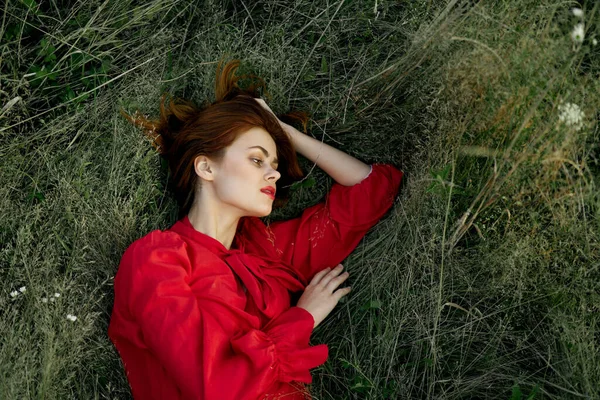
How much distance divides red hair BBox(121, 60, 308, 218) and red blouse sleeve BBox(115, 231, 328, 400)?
602mm

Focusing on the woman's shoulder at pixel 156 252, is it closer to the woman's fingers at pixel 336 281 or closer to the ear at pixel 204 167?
the ear at pixel 204 167

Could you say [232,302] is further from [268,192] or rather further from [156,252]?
[268,192]

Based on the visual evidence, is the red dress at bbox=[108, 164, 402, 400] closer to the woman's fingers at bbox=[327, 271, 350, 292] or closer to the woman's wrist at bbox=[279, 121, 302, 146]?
the woman's fingers at bbox=[327, 271, 350, 292]

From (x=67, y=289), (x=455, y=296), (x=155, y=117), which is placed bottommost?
(x=455, y=296)

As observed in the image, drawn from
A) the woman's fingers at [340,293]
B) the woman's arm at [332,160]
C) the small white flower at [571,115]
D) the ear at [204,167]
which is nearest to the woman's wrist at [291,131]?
the woman's arm at [332,160]

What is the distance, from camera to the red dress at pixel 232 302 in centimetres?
321

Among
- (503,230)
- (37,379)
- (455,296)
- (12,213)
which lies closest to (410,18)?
(503,230)

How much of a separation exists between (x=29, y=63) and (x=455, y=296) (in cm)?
295

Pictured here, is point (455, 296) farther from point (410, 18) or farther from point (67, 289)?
point (67, 289)

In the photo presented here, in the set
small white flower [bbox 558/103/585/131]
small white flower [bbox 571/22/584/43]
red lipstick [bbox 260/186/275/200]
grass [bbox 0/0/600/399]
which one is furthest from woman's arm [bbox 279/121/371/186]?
small white flower [bbox 571/22/584/43]

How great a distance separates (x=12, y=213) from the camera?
3887mm

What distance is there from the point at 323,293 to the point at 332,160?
811 mm

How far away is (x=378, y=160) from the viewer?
414 cm

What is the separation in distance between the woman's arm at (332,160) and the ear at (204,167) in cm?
54
